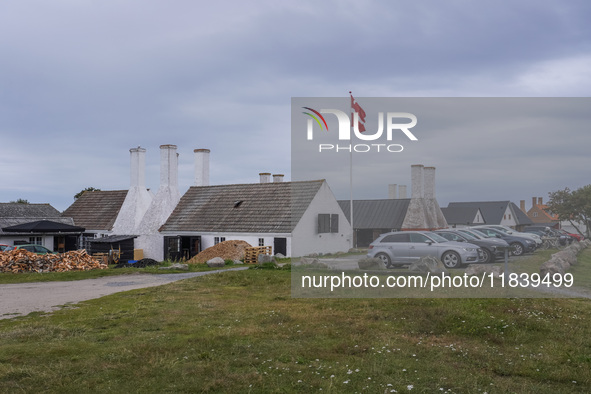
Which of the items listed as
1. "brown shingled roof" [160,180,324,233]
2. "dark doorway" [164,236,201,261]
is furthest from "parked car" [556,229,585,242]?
"dark doorway" [164,236,201,261]

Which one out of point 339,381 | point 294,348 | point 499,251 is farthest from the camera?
point 499,251

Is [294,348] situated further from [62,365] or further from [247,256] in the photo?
[247,256]

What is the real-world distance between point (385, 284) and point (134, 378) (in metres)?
12.1

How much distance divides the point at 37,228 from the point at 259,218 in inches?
616

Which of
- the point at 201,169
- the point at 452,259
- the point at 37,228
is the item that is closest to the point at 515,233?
the point at 452,259

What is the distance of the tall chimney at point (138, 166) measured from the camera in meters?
47.8

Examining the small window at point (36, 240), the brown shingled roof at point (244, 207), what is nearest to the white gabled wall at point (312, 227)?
the brown shingled roof at point (244, 207)

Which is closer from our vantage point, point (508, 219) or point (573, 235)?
point (508, 219)

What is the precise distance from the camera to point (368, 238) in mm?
19172

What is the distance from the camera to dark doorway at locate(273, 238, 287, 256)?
3759cm

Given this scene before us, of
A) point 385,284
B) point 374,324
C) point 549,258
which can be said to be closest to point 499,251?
point 549,258

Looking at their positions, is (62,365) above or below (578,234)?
below

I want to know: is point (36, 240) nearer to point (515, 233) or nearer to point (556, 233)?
point (515, 233)

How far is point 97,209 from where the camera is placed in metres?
51.6
